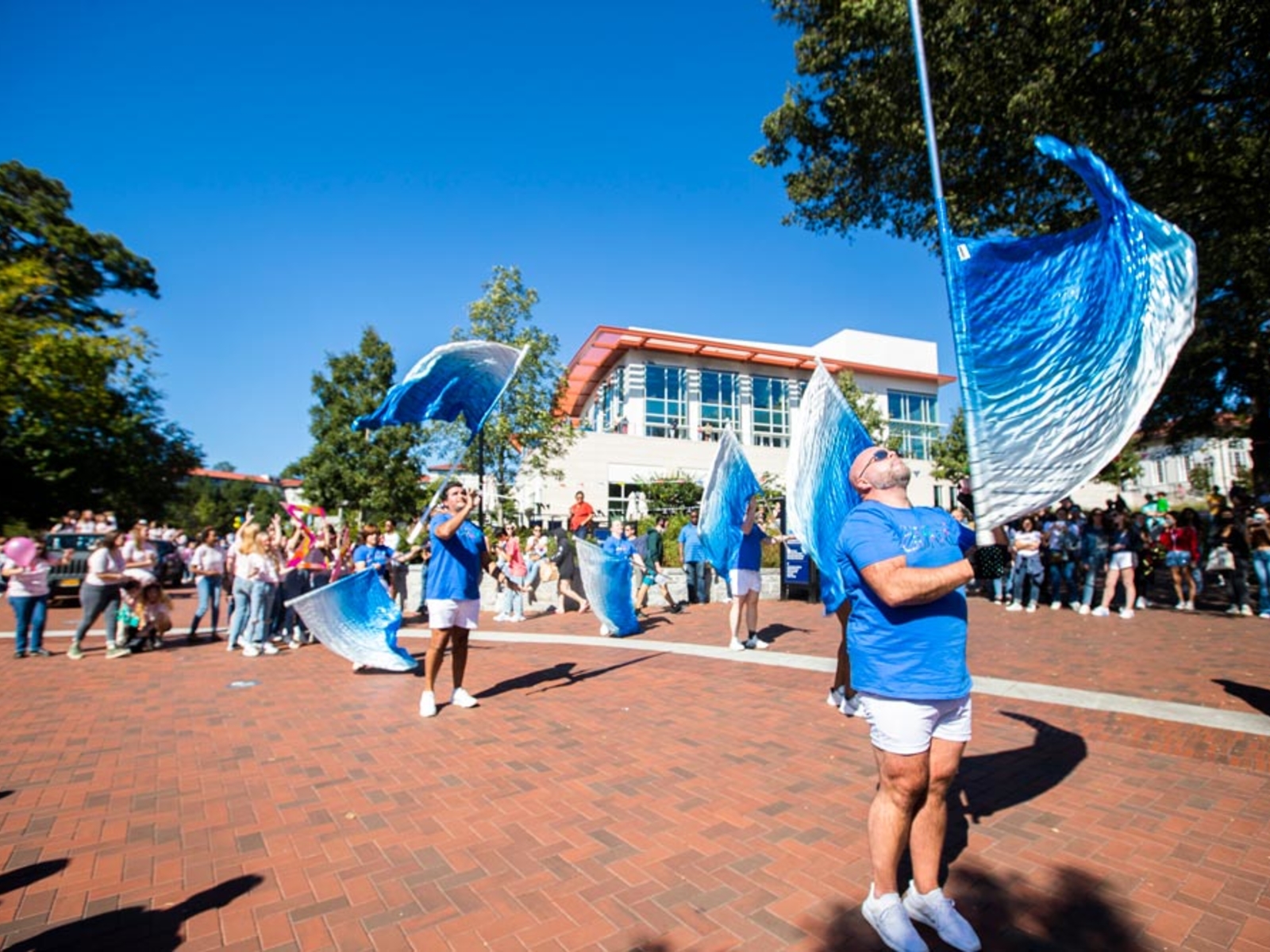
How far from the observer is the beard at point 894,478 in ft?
9.18

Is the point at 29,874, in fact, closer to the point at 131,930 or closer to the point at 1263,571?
the point at 131,930

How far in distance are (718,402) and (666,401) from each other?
3151 mm

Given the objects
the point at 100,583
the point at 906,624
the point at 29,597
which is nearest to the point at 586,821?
the point at 906,624

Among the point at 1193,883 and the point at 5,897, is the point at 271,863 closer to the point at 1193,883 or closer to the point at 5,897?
the point at 5,897

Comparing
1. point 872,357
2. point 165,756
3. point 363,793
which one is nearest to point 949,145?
point 363,793

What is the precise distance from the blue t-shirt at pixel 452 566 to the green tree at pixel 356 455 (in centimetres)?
2787

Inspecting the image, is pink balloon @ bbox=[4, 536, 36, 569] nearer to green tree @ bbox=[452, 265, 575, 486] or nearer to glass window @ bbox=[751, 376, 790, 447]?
green tree @ bbox=[452, 265, 575, 486]

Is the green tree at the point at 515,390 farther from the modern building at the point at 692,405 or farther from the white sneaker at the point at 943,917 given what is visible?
the white sneaker at the point at 943,917

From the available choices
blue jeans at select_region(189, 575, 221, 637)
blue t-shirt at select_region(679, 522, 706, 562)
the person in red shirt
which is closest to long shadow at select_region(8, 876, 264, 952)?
blue jeans at select_region(189, 575, 221, 637)

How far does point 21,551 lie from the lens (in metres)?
8.68

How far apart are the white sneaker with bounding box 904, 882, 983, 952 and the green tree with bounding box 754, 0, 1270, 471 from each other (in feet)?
36.0

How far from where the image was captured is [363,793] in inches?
166

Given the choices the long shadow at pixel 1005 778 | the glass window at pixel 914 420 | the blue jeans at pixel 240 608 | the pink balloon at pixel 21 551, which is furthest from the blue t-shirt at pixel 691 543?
the glass window at pixel 914 420

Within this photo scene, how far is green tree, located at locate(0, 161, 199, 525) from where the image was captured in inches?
872
